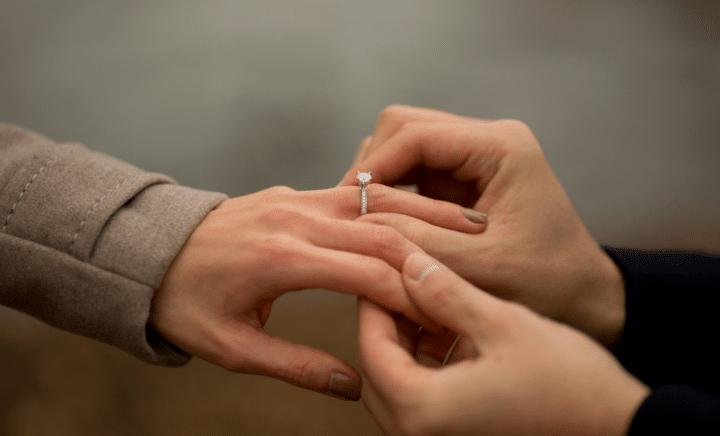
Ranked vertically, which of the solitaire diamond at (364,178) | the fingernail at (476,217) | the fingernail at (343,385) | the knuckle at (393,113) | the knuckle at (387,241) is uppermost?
the knuckle at (393,113)

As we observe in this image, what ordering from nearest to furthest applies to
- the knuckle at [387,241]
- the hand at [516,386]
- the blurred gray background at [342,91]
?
the hand at [516,386] → the knuckle at [387,241] → the blurred gray background at [342,91]

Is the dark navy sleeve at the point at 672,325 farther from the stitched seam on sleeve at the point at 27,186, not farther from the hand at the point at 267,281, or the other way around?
the stitched seam on sleeve at the point at 27,186

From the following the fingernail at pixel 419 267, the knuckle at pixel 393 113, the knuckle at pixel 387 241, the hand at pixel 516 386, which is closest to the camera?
the hand at pixel 516 386

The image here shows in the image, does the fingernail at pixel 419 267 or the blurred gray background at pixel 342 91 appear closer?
the fingernail at pixel 419 267

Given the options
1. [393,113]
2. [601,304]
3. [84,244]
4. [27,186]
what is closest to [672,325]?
[601,304]

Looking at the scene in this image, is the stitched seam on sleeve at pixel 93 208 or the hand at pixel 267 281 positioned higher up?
the stitched seam on sleeve at pixel 93 208

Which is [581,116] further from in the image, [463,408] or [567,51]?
[463,408]

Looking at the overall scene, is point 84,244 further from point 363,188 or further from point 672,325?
point 672,325

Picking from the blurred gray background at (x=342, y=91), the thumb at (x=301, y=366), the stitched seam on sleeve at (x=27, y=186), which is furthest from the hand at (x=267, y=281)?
the blurred gray background at (x=342, y=91)
